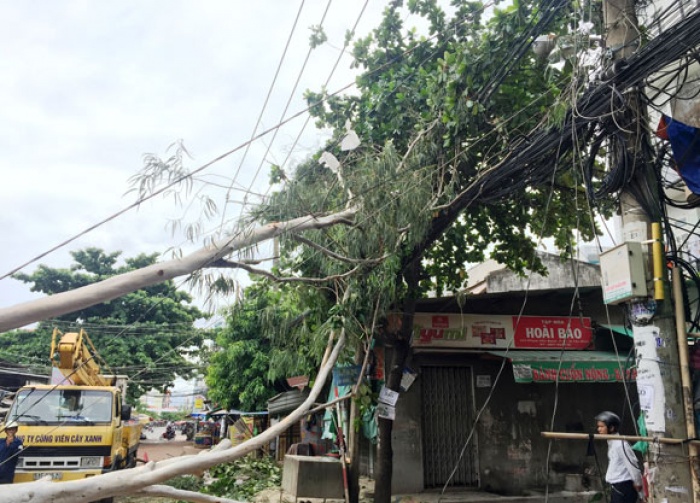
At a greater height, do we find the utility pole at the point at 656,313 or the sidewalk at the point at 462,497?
the utility pole at the point at 656,313

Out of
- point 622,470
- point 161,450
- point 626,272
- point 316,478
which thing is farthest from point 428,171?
point 161,450

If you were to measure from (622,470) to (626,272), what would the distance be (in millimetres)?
3079

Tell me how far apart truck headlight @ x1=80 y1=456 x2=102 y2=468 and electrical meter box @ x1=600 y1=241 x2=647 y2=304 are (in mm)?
9203

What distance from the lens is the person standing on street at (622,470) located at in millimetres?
6324

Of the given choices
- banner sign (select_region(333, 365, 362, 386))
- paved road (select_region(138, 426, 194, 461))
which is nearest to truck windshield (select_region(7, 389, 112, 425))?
banner sign (select_region(333, 365, 362, 386))

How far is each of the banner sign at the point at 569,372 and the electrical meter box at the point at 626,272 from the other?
17.8ft

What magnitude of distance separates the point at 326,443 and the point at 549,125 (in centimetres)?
958

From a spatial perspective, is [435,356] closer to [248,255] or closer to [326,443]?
[326,443]

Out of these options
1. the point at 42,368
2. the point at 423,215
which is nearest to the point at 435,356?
the point at 423,215

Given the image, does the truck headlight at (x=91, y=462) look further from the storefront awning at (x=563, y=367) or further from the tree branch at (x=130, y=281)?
the storefront awning at (x=563, y=367)

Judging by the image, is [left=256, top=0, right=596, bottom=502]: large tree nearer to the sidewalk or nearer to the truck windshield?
the sidewalk

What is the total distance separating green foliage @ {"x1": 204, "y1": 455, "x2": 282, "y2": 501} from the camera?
10.3m

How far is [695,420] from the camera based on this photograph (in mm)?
4539

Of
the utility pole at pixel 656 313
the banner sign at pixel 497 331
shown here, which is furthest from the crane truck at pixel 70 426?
the utility pole at pixel 656 313
